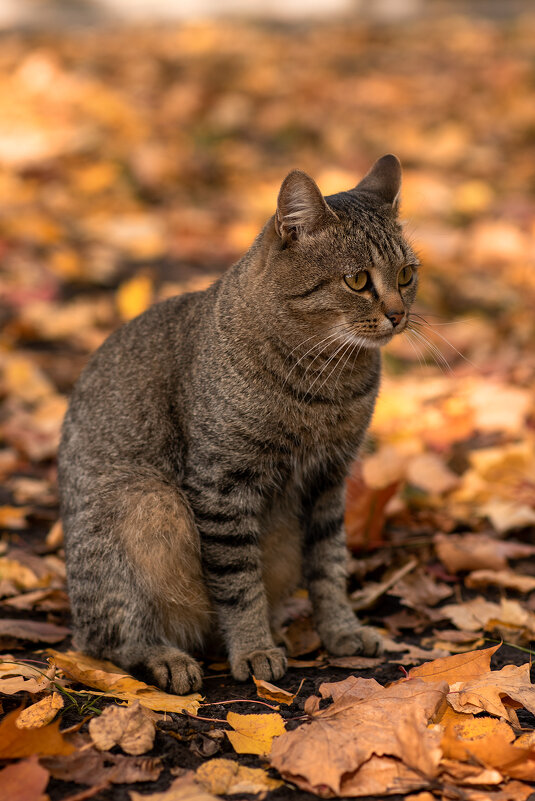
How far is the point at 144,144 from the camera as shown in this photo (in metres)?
7.91

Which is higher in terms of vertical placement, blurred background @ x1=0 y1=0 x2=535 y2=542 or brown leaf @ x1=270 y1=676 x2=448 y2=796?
blurred background @ x1=0 y1=0 x2=535 y2=542

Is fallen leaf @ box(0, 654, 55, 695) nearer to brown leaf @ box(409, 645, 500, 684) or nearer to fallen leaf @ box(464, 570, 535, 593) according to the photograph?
brown leaf @ box(409, 645, 500, 684)

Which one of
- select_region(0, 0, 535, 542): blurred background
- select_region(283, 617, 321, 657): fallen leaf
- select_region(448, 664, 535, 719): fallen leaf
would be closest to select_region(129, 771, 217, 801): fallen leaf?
select_region(448, 664, 535, 719): fallen leaf

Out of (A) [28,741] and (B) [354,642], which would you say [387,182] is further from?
(A) [28,741]

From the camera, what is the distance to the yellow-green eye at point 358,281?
9.85 feet

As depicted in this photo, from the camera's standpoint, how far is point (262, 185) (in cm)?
768

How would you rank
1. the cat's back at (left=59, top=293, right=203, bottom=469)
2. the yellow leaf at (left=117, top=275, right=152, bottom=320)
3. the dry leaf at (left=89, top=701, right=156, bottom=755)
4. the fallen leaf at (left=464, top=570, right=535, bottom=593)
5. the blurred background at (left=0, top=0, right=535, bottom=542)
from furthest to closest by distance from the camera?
the yellow leaf at (left=117, top=275, right=152, bottom=320) → the blurred background at (left=0, top=0, right=535, bottom=542) → the fallen leaf at (left=464, top=570, right=535, bottom=593) → the cat's back at (left=59, top=293, right=203, bottom=469) → the dry leaf at (left=89, top=701, right=156, bottom=755)

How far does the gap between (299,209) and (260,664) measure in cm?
157

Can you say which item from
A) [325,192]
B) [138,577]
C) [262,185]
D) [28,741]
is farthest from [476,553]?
[262,185]

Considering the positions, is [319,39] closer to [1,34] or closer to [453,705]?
[1,34]

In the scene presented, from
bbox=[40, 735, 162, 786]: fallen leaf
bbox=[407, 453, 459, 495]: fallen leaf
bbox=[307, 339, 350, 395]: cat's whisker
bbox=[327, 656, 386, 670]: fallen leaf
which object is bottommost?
bbox=[327, 656, 386, 670]: fallen leaf

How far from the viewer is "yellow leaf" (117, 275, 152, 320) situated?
5863 mm

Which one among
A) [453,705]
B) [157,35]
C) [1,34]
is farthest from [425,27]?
[453,705]

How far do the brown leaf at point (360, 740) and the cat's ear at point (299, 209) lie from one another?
155 cm
